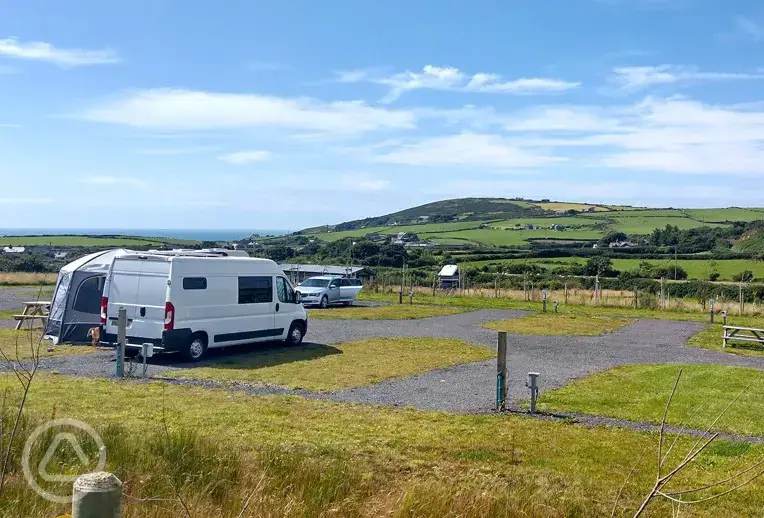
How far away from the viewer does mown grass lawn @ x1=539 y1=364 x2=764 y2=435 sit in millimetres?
11031

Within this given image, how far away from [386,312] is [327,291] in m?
3.95

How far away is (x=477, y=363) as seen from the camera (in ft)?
55.7

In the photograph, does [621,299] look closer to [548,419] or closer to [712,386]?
[712,386]

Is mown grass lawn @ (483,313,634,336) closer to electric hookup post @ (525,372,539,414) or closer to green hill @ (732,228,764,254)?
electric hookup post @ (525,372,539,414)

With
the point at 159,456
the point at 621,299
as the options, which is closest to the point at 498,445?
the point at 159,456

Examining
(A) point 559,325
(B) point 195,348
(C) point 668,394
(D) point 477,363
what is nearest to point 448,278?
(A) point 559,325

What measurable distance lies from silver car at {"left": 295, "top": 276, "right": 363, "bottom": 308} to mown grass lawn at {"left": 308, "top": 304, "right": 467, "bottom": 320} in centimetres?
99

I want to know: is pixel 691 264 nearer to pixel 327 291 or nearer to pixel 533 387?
pixel 327 291

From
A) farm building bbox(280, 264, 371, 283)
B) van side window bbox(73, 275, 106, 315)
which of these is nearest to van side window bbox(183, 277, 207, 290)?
van side window bbox(73, 275, 106, 315)

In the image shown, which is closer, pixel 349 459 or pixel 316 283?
pixel 349 459

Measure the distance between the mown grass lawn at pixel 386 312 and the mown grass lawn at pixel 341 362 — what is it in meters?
8.09

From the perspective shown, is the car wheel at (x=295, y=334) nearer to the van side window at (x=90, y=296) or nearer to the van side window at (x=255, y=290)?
the van side window at (x=255, y=290)

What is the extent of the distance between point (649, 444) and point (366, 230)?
106914 millimetres

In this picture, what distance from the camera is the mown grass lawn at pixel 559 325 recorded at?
2576 centimetres
